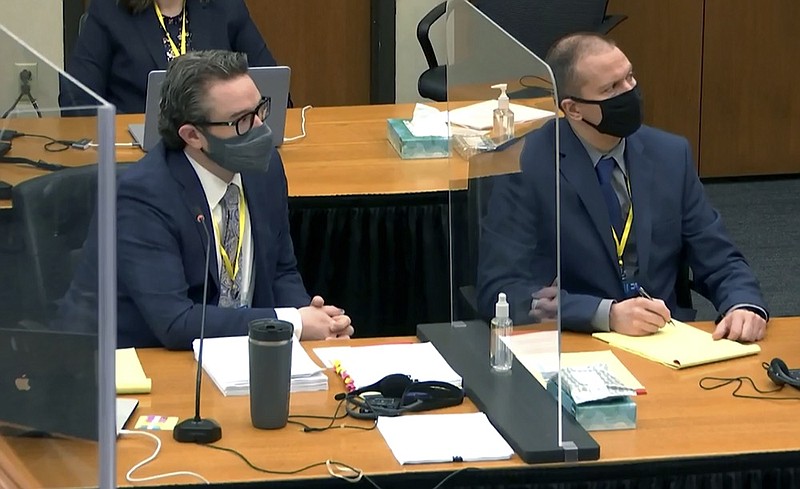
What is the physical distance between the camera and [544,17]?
565 centimetres

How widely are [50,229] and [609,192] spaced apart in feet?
5.68

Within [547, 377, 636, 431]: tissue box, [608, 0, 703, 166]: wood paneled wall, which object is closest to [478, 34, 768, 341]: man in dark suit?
[547, 377, 636, 431]: tissue box

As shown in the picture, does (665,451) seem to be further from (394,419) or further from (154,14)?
(154,14)

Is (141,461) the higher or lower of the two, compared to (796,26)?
lower

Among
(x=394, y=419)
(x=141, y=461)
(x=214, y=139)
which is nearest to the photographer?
(x=141, y=461)

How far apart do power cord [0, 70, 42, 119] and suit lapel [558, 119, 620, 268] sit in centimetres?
147

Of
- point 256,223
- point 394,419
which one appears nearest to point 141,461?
point 394,419

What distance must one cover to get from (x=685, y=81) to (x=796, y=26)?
626 millimetres

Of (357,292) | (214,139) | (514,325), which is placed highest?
(214,139)

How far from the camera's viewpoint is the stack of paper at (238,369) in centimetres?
253

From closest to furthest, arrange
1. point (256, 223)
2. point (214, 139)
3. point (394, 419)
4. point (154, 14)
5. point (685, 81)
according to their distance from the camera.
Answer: point (394, 419) < point (214, 139) < point (256, 223) < point (154, 14) < point (685, 81)

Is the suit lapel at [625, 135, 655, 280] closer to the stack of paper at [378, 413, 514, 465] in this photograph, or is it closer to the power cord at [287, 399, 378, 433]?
the stack of paper at [378, 413, 514, 465]

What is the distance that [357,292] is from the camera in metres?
4.10

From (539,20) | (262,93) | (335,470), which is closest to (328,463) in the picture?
(335,470)
